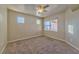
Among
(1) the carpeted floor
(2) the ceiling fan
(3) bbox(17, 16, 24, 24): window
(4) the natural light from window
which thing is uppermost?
(2) the ceiling fan

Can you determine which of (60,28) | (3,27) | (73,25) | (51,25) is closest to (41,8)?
(51,25)

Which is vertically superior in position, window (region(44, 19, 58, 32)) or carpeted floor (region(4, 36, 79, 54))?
window (region(44, 19, 58, 32))

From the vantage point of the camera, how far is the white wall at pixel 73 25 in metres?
1.73

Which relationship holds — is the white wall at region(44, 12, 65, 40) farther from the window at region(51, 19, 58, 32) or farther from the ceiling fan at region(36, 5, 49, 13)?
the ceiling fan at region(36, 5, 49, 13)

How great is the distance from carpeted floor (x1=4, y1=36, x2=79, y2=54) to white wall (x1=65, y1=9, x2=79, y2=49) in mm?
112

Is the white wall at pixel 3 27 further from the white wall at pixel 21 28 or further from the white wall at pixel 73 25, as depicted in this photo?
the white wall at pixel 73 25

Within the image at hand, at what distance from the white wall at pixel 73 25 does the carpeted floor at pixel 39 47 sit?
11cm

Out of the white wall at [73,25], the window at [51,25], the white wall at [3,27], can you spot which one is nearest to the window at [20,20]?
the white wall at [3,27]

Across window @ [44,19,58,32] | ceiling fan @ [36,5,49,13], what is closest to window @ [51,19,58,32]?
window @ [44,19,58,32]

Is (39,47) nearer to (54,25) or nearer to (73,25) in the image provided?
(54,25)

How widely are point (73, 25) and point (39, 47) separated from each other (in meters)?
0.71

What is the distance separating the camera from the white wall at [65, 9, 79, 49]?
68.0 inches

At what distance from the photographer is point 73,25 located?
5.75 ft
